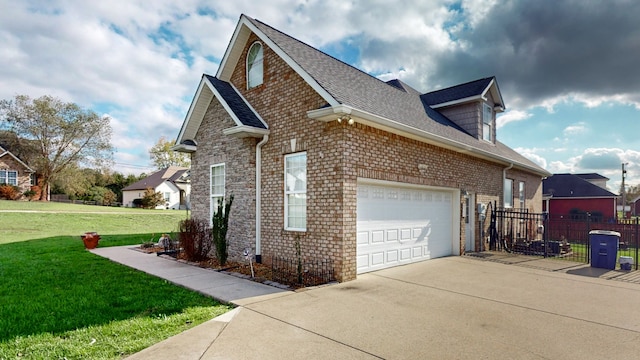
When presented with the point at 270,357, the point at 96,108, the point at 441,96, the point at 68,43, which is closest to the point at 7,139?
the point at 96,108

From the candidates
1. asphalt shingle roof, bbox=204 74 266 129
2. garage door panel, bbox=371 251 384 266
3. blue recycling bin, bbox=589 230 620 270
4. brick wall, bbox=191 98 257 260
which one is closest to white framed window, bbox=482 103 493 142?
blue recycling bin, bbox=589 230 620 270

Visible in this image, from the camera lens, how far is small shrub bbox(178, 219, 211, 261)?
33.1 feet

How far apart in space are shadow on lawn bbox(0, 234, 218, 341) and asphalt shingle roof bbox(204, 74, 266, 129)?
4.58 metres

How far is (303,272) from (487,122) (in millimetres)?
Answer: 11816

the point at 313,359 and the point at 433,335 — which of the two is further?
the point at 433,335

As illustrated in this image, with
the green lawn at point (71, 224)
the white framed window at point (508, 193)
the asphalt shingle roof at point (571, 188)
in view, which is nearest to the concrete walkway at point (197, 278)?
the green lawn at point (71, 224)

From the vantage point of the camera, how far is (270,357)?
3893mm

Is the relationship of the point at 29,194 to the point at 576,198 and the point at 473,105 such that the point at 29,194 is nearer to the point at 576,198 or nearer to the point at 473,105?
the point at 473,105

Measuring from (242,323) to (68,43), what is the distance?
1211cm

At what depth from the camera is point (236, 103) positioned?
9.99 meters

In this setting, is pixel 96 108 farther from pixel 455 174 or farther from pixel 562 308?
pixel 562 308

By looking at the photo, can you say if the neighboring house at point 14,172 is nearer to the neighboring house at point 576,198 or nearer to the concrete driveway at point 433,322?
the concrete driveway at point 433,322

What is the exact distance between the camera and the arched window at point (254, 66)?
10195 millimetres

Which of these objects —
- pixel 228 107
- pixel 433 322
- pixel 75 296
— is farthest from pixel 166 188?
pixel 433 322
